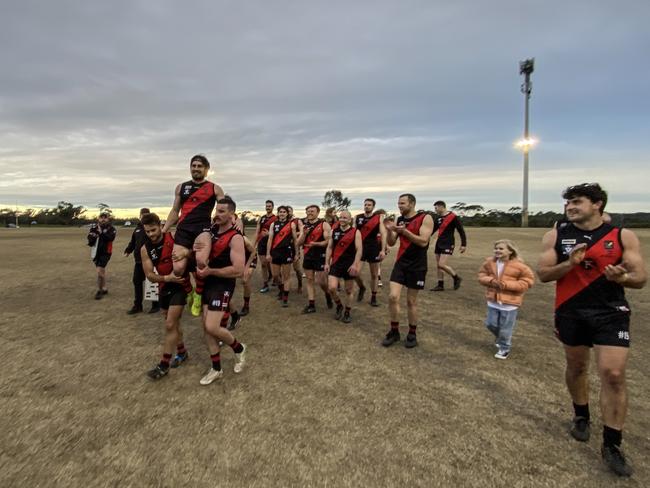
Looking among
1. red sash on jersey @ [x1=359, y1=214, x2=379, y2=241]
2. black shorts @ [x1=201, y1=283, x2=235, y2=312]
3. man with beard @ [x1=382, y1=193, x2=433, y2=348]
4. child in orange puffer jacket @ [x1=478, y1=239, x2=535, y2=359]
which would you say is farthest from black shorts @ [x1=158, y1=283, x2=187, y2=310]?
red sash on jersey @ [x1=359, y1=214, x2=379, y2=241]

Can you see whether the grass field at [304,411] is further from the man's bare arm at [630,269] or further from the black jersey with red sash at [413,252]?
the man's bare arm at [630,269]

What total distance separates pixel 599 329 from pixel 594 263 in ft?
1.89

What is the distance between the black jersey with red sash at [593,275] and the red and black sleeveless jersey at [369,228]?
5.47m

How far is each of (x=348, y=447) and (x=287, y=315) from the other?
14.7ft

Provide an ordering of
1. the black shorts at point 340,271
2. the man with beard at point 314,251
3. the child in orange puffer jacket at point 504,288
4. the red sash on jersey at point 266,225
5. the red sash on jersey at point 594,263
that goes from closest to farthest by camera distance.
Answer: the red sash on jersey at point 594,263, the child in orange puffer jacket at point 504,288, the black shorts at point 340,271, the man with beard at point 314,251, the red sash on jersey at point 266,225

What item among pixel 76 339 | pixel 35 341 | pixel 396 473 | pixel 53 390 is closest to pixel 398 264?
pixel 396 473

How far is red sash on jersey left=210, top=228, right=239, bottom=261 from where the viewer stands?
461 centimetres

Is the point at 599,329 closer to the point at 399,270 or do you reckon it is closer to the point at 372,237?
the point at 399,270

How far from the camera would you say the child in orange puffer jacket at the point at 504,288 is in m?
5.24

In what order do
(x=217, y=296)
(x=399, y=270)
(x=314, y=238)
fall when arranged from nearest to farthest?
(x=217, y=296) → (x=399, y=270) → (x=314, y=238)

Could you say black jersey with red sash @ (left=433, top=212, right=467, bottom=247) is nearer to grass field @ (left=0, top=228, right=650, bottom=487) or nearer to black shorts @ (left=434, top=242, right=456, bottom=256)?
black shorts @ (left=434, top=242, right=456, bottom=256)

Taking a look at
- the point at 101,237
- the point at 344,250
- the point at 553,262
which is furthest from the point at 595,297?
the point at 101,237

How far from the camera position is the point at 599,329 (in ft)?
10.5

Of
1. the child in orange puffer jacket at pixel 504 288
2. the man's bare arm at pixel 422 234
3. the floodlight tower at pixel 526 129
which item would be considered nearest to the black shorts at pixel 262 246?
the man's bare arm at pixel 422 234
